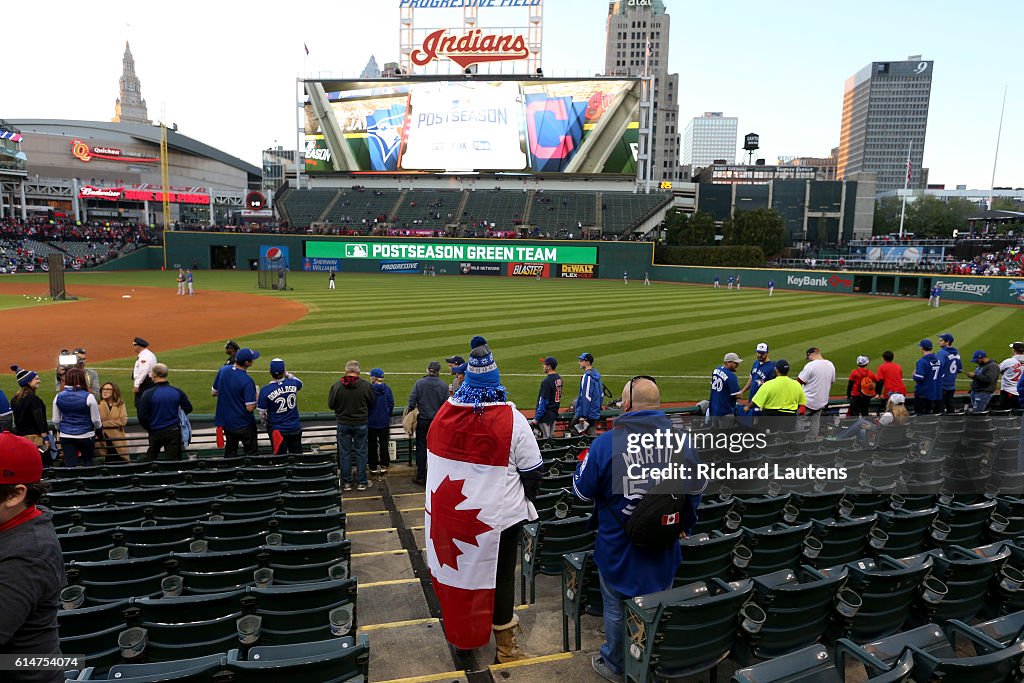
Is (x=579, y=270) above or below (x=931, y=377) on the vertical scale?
above

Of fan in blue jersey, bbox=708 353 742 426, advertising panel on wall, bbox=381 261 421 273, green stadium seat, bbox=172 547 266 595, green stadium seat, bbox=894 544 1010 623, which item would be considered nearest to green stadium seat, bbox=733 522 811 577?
green stadium seat, bbox=894 544 1010 623

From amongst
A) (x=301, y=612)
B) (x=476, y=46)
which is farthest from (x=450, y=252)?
(x=301, y=612)

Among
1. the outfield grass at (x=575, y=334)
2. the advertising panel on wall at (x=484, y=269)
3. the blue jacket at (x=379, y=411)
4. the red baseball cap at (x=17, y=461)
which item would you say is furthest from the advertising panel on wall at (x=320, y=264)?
the red baseball cap at (x=17, y=461)

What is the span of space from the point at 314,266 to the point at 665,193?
41029 millimetres

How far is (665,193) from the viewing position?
236 ft

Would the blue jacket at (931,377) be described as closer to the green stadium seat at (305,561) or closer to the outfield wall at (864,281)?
the green stadium seat at (305,561)

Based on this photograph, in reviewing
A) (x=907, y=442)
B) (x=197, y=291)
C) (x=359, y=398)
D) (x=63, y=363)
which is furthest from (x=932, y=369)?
(x=197, y=291)

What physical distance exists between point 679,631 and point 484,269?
180 ft

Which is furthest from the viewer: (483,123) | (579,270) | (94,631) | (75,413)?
(483,123)

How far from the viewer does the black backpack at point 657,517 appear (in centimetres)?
354

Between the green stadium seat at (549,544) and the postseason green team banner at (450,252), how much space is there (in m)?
52.6

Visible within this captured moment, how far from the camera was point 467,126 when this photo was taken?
6831 cm

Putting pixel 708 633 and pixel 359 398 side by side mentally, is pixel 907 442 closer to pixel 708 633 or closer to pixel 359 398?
pixel 708 633

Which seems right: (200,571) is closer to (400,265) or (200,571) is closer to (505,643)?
(505,643)
